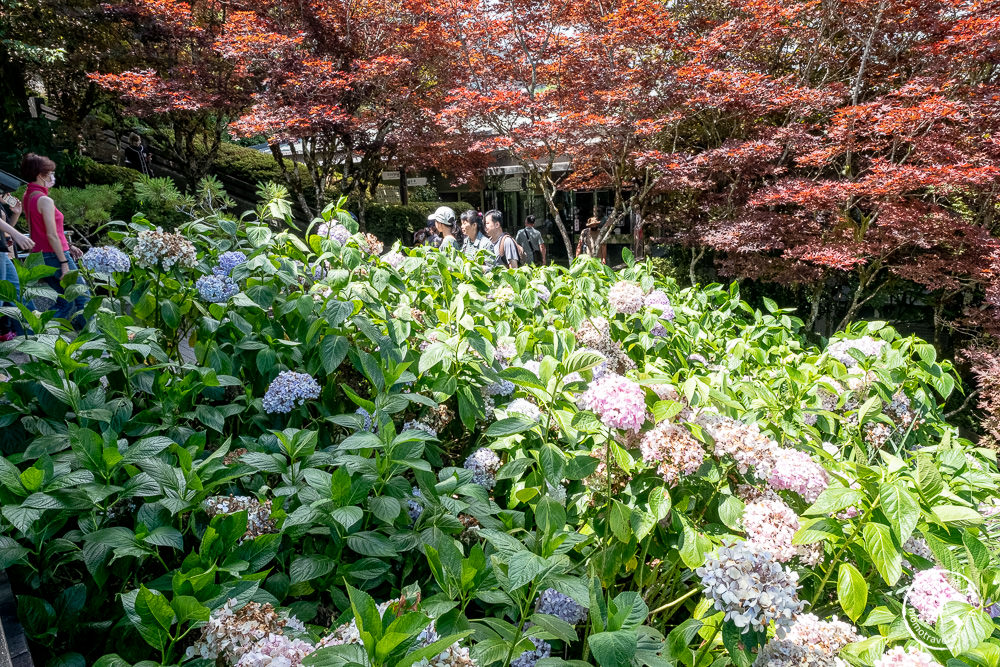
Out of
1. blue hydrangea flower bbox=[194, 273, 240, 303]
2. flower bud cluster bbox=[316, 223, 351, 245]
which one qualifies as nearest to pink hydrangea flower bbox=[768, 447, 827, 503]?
blue hydrangea flower bbox=[194, 273, 240, 303]

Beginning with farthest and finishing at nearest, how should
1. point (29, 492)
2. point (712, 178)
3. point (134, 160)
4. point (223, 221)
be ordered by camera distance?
1. point (134, 160)
2. point (712, 178)
3. point (223, 221)
4. point (29, 492)

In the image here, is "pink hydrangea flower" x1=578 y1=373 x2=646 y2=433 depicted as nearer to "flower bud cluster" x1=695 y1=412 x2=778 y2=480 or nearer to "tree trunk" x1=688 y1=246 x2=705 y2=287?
"flower bud cluster" x1=695 y1=412 x2=778 y2=480

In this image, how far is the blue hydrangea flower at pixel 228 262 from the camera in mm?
1810

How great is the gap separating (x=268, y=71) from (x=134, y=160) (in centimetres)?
738

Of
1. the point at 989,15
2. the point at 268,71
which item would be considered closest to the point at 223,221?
the point at 989,15

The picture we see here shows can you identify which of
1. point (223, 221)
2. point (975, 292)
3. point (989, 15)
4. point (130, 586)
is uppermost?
point (989, 15)

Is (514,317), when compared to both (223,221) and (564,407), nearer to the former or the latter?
(564,407)

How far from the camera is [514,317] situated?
2.26m

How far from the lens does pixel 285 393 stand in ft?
4.88

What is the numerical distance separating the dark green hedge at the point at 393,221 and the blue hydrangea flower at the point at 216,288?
483 inches

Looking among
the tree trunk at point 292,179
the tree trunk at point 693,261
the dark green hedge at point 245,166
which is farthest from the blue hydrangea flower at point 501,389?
the dark green hedge at point 245,166

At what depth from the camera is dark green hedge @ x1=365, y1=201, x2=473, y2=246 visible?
13945 mm

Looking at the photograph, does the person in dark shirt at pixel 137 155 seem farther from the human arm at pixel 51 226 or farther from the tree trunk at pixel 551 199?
the human arm at pixel 51 226

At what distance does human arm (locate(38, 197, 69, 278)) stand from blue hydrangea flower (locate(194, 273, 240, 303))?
10.5 ft
